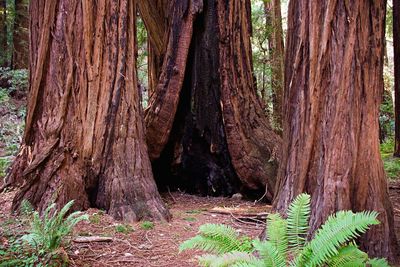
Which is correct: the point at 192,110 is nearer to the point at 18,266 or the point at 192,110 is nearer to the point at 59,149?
the point at 59,149

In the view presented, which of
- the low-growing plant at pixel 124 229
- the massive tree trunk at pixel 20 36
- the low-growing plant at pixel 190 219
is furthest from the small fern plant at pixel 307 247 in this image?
the massive tree trunk at pixel 20 36

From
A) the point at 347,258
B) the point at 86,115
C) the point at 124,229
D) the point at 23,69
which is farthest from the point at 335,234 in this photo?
the point at 23,69

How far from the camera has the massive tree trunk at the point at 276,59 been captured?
1166 centimetres

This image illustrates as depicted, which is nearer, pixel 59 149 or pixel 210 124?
pixel 59 149

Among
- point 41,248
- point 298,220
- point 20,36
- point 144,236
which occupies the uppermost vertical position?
point 20,36

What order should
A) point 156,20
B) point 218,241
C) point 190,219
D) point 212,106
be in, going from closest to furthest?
point 218,241, point 190,219, point 212,106, point 156,20

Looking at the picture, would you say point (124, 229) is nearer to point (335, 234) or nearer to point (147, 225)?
point (147, 225)

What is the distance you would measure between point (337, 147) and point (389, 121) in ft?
45.4

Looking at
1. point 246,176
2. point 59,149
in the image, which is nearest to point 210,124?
point 246,176

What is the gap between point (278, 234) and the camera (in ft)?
10.9

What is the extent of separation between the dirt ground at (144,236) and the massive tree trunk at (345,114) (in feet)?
4.74

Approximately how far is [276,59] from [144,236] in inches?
325

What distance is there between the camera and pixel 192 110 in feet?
23.9

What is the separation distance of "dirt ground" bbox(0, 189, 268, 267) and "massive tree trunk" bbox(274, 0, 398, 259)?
1.45 metres
